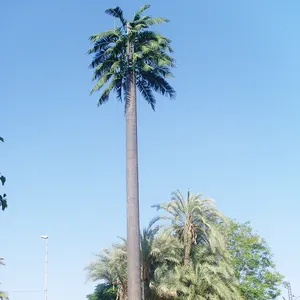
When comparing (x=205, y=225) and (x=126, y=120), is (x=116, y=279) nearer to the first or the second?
(x=205, y=225)

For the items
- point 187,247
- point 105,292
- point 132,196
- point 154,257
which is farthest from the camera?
point 105,292

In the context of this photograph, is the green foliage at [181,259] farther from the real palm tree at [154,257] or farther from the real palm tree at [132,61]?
the real palm tree at [132,61]

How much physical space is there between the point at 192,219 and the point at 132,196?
39.1 ft

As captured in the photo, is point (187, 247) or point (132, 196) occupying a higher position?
point (132, 196)

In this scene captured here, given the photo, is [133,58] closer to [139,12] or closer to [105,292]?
[139,12]

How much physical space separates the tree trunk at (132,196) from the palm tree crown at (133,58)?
1.48ft

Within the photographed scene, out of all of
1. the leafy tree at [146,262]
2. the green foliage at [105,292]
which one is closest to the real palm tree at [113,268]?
the leafy tree at [146,262]

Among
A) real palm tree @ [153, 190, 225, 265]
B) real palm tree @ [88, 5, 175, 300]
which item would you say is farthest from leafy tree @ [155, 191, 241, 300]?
real palm tree @ [88, 5, 175, 300]

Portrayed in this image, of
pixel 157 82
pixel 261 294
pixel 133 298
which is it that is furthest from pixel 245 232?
pixel 133 298

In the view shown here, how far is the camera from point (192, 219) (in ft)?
126

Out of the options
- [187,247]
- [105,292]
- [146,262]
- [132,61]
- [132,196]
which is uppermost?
[132,61]

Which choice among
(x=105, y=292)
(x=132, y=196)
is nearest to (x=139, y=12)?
(x=132, y=196)

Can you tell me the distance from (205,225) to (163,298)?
20.4ft

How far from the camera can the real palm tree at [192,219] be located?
123ft
